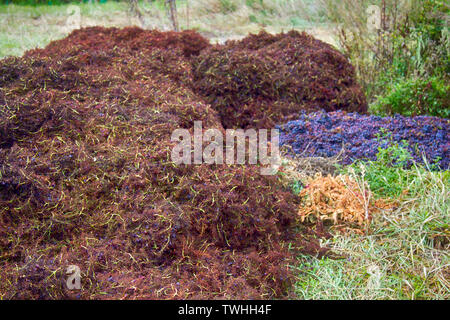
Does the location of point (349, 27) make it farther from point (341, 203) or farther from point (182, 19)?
point (341, 203)

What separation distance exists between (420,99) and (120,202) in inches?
142

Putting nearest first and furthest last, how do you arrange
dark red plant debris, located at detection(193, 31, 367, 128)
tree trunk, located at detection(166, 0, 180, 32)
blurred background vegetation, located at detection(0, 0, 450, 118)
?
dark red plant debris, located at detection(193, 31, 367, 128)
blurred background vegetation, located at detection(0, 0, 450, 118)
tree trunk, located at detection(166, 0, 180, 32)

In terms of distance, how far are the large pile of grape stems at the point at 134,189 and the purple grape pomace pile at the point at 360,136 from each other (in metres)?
0.01

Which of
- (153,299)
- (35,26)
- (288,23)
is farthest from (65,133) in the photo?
(288,23)

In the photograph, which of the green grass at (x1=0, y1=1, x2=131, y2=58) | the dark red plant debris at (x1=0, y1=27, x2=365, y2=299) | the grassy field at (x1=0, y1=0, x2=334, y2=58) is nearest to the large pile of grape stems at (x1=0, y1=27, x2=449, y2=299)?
the dark red plant debris at (x1=0, y1=27, x2=365, y2=299)

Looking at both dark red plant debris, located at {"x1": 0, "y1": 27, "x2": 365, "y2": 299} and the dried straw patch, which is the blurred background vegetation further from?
dark red plant debris, located at {"x1": 0, "y1": 27, "x2": 365, "y2": 299}

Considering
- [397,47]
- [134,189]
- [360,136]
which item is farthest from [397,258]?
[397,47]

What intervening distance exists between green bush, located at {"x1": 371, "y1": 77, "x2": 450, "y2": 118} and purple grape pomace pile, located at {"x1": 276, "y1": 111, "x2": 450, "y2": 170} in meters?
0.61

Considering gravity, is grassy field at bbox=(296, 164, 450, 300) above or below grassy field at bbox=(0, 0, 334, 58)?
below

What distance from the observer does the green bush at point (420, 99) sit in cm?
456

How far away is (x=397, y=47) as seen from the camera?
5.56 meters

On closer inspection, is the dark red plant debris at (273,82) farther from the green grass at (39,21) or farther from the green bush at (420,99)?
the green grass at (39,21)

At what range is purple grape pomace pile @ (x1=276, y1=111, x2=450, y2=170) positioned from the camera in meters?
3.67

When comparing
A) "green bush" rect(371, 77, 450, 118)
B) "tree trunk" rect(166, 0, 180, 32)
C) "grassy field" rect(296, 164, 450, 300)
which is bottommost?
"grassy field" rect(296, 164, 450, 300)
